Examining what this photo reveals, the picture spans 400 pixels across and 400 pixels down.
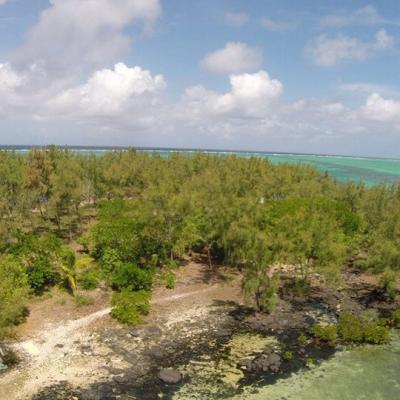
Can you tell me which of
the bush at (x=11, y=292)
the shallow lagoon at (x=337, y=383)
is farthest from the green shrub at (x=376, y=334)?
the bush at (x=11, y=292)

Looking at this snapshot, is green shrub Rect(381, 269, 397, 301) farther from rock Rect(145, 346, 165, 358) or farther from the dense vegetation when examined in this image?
rock Rect(145, 346, 165, 358)

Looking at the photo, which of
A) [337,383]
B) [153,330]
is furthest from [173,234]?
[337,383]

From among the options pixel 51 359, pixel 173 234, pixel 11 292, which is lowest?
pixel 51 359

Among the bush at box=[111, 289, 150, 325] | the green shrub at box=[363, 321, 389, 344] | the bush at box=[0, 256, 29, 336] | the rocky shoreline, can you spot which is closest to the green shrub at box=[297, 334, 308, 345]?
the rocky shoreline

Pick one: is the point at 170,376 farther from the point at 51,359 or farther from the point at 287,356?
the point at 287,356

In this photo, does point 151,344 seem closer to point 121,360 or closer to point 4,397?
point 121,360

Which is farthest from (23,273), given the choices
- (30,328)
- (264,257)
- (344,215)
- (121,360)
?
(344,215)

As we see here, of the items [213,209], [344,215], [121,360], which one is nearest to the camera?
[121,360]
